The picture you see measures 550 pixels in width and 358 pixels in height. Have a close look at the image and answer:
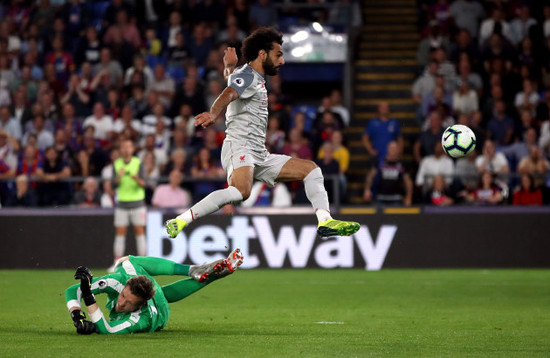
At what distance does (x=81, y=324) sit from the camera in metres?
8.96

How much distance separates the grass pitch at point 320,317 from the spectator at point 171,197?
183cm

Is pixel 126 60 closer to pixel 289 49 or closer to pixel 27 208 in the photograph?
pixel 289 49

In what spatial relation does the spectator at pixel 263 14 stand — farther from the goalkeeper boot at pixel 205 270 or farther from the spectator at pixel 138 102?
the goalkeeper boot at pixel 205 270

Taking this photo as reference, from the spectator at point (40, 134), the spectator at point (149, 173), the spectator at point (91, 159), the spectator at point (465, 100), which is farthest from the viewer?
the spectator at point (465, 100)

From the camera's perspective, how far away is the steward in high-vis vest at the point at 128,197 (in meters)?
16.2

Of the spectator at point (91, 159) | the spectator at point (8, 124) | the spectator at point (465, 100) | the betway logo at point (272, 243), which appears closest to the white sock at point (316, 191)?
the betway logo at point (272, 243)

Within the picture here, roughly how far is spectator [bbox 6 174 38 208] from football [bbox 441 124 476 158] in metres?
9.29

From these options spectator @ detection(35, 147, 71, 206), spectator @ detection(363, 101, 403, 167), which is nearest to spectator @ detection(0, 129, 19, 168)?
spectator @ detection(35, 147, 71, 206)

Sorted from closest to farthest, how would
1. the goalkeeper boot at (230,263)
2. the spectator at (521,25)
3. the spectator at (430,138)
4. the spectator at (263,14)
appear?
the goalkeeper boot at (230,263)
the spectator at (430,138)
the spectator at (521,25)
the spectator at (263,14)

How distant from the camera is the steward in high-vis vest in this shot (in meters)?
16.2

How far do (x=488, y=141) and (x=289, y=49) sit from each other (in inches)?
197

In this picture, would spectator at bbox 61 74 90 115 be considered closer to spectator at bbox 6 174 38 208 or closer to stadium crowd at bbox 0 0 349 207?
stadium crowd at bbox 0 0 349 207

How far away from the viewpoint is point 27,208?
17.8 m

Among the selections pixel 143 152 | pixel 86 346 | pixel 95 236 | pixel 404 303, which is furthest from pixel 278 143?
pixel 86 346
